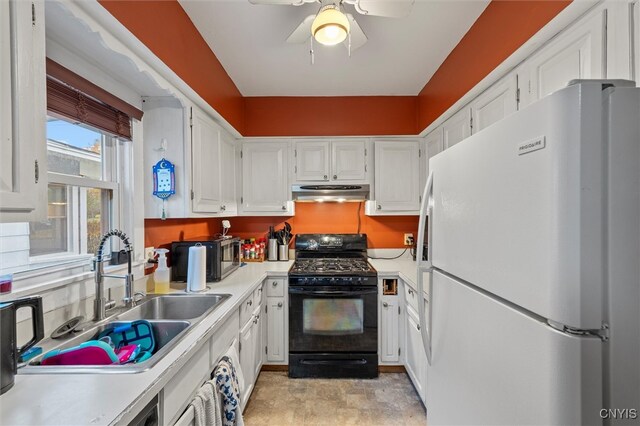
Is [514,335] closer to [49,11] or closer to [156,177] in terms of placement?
[49,11]

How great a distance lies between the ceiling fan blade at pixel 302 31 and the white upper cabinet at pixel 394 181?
1378 millimetres

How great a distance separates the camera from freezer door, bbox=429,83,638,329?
59 centimetres

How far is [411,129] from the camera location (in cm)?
301

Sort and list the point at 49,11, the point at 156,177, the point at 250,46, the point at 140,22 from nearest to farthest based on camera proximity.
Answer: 1. the point at 49,11
2. the point at 140,22
3. the point at 156,177
4. the point at 250,46

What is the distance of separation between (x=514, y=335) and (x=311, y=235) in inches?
95.6

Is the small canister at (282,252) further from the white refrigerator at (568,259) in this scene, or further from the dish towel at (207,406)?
the white refrigerator at (568,259)

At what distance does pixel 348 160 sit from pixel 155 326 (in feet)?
7.08

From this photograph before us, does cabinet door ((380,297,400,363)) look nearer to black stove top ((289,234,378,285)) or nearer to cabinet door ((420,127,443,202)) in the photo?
black stove top ((289,234,378,285))

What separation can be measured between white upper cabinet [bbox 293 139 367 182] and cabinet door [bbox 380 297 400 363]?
126 cm

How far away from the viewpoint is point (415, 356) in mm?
2186

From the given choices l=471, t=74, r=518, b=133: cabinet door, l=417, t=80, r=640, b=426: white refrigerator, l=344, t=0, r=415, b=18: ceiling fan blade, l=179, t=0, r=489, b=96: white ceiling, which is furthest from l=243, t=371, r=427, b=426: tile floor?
l=179, t=0, r=489, b=96: white ceiling

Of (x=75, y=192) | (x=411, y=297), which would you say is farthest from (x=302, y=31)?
(x=411, y=297)

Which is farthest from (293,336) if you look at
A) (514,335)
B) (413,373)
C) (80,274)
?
(514,335)

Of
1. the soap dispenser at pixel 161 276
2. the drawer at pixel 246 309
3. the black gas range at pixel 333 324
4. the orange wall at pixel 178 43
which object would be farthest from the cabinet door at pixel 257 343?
the orange wall at pixel 178 43
